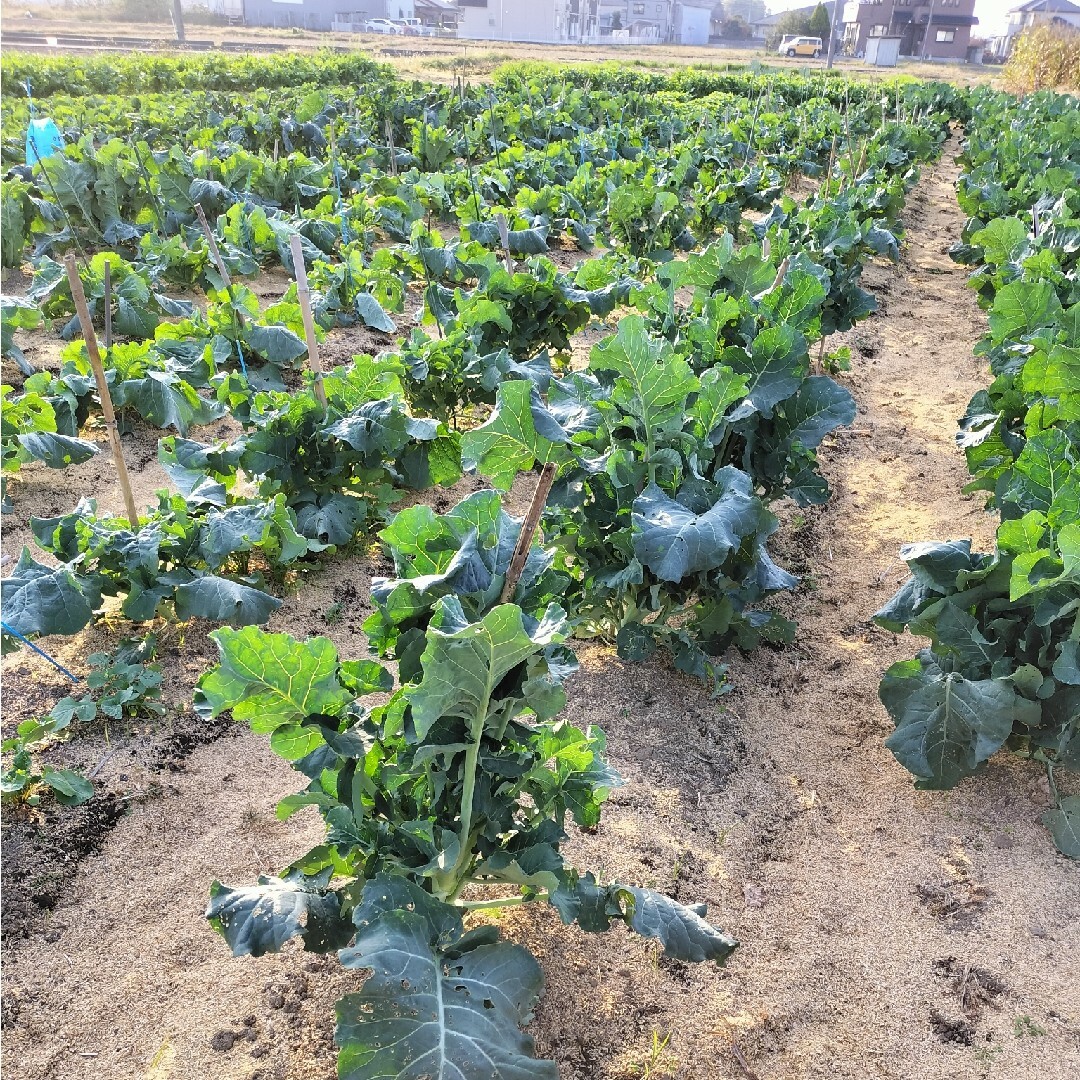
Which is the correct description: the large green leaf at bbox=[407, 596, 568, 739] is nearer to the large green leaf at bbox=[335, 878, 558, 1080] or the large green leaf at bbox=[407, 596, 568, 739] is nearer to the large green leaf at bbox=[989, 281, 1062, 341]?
the large green leaf at bbox=[335, 878, 558, 1080]

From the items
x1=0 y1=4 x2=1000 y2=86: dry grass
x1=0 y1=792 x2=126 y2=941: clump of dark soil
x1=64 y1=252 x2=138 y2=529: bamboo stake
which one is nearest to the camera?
x1=0 y1=792 x2=126 y2=941: clump of dark soil

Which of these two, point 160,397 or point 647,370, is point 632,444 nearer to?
point 647,370

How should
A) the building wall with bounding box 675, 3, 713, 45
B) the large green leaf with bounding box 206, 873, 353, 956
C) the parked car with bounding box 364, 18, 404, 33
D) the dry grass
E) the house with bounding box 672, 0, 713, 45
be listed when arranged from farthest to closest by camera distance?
1. the building wall with bounding box 675, 3, 713, 45
2. the house with bounding box 672, 0, 713, 45
3. the parked car with bounding box 364, 18, 404, 33
4. the dry grass
5. the large green leaf with bounding box 206, 873, 353, 956

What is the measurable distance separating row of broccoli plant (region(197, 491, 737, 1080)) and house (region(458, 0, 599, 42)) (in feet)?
255

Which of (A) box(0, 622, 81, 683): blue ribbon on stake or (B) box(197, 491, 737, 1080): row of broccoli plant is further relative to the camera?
(A) box(0, 622, 81, 683): blue ribbon on stake

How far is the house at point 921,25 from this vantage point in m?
69.3

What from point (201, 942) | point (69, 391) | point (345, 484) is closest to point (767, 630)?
point (345, 484)

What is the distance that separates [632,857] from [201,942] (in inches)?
51.6

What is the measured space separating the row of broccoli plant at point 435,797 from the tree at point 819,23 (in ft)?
285

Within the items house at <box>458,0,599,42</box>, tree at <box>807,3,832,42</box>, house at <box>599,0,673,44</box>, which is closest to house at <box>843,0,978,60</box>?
tree at <box>807,3,832,42</box>

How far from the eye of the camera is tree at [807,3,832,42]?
73875 mm

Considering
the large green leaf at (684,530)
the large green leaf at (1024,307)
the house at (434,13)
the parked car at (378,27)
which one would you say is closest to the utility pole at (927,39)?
the house at (434,13)

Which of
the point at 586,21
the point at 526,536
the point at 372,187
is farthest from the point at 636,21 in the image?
the point at 526,536

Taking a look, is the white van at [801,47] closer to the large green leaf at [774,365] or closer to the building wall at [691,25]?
the building wall at [691,25]
